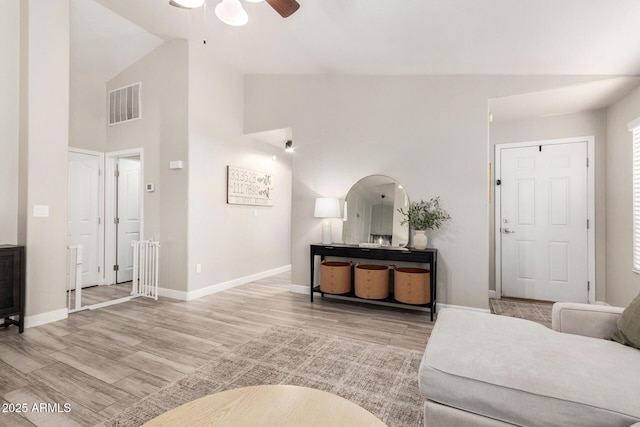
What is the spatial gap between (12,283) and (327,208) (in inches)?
128

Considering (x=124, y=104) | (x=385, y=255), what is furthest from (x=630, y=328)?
(x=124, y=104)

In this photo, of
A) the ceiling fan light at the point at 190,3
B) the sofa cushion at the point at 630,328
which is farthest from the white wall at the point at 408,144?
the ceiling fan light at the point at 190,3

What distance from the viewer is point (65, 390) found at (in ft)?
6.34

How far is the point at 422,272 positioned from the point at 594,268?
7.23 ft

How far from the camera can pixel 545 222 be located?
4.00 m

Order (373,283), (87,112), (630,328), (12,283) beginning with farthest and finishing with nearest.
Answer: (87,112) → (373,283) → (12,283) → (630,328)

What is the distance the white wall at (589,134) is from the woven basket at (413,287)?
222 centimetres

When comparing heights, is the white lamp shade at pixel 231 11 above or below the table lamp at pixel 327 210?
above

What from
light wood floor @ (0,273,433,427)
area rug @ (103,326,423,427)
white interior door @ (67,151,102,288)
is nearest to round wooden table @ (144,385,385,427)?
area rug @ (103,326,423,427)

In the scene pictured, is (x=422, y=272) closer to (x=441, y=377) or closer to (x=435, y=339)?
(x=435, y=339)

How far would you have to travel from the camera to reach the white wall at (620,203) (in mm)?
3152

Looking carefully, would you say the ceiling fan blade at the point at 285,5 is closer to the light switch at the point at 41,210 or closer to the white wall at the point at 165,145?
the white wall at the point at 165,145

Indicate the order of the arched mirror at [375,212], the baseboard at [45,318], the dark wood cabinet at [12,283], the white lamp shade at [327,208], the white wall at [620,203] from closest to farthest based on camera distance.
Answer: the dark wood cabinet at [12,283], the baseboard at [45,318], the white wall at [620,203], the arched mirror at [375,212], the white lamp shade at [327,208]

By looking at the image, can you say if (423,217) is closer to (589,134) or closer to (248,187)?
(589,134)
